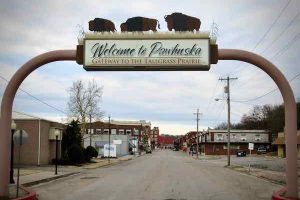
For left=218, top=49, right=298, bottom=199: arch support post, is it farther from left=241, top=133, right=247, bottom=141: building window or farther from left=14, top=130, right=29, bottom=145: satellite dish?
left=241, top=133, right=247, bottom=141: building window

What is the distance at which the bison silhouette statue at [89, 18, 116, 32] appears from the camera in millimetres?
17781

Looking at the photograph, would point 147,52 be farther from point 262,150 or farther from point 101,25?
point 262,150

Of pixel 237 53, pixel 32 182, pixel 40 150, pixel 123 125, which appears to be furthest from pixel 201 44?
pixel 123 125

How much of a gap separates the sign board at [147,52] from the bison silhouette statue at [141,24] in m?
0.29

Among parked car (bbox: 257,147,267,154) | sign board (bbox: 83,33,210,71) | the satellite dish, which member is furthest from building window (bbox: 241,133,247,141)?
the satellite dish

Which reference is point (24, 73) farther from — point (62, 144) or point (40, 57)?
point (62, 144)

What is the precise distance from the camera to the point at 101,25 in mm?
17859

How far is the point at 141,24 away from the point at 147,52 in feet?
3.74

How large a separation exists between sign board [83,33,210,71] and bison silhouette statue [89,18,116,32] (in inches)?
13.3

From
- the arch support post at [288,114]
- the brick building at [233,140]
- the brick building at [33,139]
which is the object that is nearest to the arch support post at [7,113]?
the arch support post at [288,114]

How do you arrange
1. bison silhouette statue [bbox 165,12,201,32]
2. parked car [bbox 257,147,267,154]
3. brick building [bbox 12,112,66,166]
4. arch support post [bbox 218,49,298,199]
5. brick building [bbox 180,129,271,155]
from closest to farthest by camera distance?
arch support post [bbox 218,49,298,199] → bison silhouette statue [bbox 165,12,201,32] → brick building [bbox 12,112,66,166] → parked car [bbox 257,147,267,154] → brick building [bbox 180,129,271,155]

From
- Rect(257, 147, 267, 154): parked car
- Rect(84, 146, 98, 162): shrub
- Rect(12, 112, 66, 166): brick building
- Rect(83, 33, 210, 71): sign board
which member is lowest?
Rect(257, 147, 267, 154): parked car

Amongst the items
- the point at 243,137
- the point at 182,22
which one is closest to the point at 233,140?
the point at 243,137

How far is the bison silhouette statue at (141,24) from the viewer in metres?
17.6
